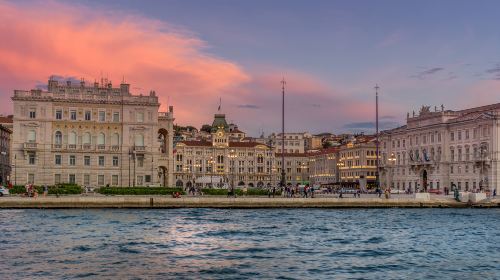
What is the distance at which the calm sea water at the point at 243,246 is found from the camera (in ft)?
95.6

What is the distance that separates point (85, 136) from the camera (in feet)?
314

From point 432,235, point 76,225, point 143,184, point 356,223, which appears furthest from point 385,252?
point 143,184

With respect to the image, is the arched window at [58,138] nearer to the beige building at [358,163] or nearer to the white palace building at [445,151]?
the white palace building at [445,151]

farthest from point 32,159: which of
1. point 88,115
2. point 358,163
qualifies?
point 358,163

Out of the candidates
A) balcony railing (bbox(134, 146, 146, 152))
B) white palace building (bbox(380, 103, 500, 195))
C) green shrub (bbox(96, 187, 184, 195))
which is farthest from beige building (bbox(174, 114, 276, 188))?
green shrub (bbox(96, 187, 184, 195))

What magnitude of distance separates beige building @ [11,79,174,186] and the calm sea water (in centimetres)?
3372

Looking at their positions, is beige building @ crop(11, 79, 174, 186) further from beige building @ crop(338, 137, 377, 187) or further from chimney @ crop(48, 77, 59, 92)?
beige building @ crop(338, 137, 377, 187)

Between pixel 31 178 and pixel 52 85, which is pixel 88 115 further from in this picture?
pixel 31 178

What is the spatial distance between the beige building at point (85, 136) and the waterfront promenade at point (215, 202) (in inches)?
928

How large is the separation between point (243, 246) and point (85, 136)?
62434 millimetres

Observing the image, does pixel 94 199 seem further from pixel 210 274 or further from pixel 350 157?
pixel 350 157

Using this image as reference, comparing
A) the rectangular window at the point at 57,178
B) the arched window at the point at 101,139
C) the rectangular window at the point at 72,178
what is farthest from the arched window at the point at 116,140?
the rectangular window at the point at 57,178

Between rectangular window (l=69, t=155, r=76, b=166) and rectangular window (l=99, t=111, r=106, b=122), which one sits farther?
rectangular window (l=99, t=111, r=106, b=122)

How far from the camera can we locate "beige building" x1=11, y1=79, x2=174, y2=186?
9288cm
